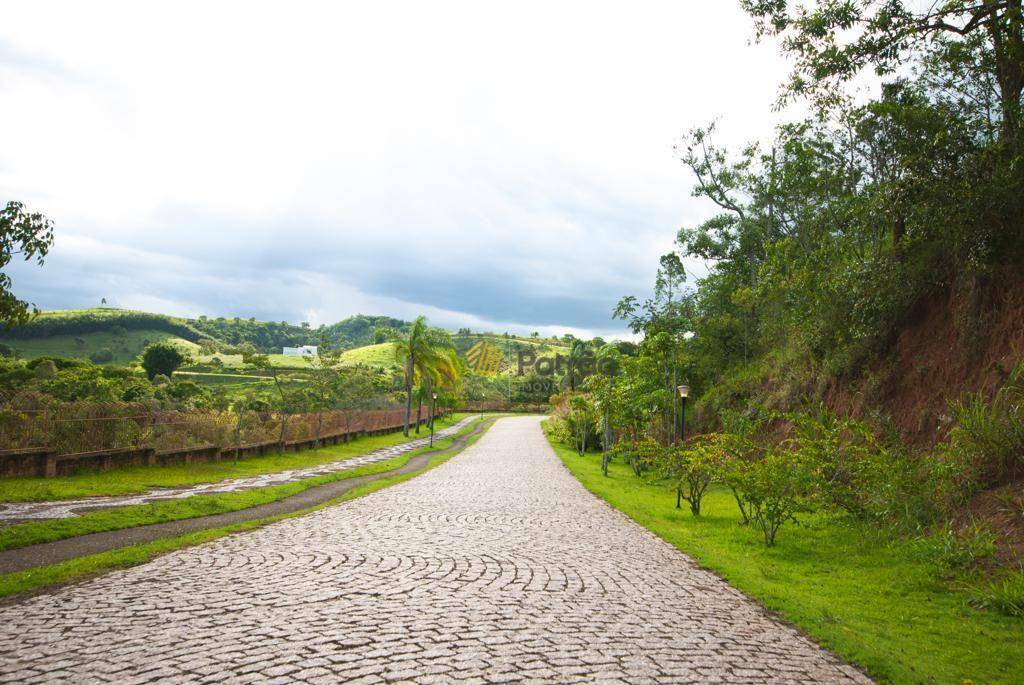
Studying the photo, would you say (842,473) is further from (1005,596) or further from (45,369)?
(45,369)

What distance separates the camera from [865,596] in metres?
7.04

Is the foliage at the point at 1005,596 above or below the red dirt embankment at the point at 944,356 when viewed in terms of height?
below

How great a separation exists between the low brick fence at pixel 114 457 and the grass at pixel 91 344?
206ft

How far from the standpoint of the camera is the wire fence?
13.2 metres

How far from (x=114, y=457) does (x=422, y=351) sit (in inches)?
916

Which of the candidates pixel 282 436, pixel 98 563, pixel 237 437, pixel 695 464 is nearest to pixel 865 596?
pixel 695 464

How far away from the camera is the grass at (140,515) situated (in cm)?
821

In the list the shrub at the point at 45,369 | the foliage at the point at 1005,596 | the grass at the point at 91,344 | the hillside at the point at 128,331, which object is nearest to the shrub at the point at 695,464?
the foliage at the point at 1005,596

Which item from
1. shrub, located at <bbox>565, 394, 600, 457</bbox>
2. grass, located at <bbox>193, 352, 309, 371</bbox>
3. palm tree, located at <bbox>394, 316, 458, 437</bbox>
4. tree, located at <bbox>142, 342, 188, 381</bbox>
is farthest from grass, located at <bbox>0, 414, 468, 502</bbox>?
grass, located at <bbox>193, 352, 309, 371</bbox>

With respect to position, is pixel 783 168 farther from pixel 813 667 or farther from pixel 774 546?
pixel 813 667

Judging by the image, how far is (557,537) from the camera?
9.34 metres

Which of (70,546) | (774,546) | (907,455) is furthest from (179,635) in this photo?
(907,455)

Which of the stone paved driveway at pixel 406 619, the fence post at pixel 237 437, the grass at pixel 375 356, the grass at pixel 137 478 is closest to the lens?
the stone paved driveway at pixel 406 619
